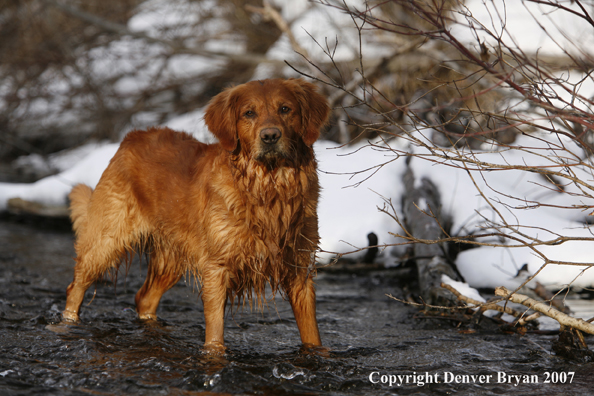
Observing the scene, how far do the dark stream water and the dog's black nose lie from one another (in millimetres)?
1304

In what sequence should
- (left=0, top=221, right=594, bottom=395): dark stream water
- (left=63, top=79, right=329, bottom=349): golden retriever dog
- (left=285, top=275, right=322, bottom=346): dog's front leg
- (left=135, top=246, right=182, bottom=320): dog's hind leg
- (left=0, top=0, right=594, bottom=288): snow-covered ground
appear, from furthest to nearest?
(left=0, top=0, right=594, bottom=288): snow-covered ground < (left=135, top=246, right=182, bottom=320): dog's hind leg < (left=285, top=275, right=322, bottom=346): dog's front leg < (left=63, top=79, right=329, bottom=349): golden retriever dog < (left=0, top=221, right=594, bottom=395): dark stream water

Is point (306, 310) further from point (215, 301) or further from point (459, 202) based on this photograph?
point (459, 202)

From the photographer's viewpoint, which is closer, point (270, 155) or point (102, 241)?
point (270, 155)

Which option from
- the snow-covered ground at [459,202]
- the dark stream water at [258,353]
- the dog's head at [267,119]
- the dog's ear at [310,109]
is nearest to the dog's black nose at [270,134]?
the dog's head at [267,119]

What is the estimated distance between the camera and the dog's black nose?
3.30m

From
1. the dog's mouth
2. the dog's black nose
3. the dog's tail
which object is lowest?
the dog's tail

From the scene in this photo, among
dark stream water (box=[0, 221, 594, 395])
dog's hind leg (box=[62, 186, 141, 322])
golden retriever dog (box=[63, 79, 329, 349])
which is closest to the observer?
dark stream water (box=[0, 221, 594, 395])

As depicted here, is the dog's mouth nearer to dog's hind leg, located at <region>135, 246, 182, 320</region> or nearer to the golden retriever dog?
the golden retriever dog

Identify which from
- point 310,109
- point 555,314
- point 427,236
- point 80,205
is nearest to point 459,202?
point 427,236

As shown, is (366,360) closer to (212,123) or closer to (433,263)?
(433,263)

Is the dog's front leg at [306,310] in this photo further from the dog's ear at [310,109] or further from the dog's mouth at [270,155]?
the dog's ear at [310,109]

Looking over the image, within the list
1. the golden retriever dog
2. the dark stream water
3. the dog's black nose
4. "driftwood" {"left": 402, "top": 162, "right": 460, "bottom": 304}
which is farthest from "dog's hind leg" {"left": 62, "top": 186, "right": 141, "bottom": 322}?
"driftwood" {"left": 402, "top": 162, "right": 460, "bottom": 304}

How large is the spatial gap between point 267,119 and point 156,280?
203 centimetres

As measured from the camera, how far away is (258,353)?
3.69m
